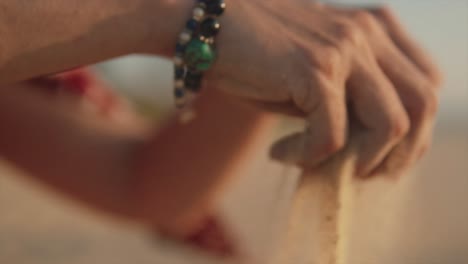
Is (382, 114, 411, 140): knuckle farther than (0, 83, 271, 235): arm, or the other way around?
(0, 83, 271, 235): arm

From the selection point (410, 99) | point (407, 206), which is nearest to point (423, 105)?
point (410, 99)

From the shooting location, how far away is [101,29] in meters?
0.46

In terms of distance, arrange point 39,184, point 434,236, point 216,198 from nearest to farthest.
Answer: point 434,236
point 216,198
point 39,184

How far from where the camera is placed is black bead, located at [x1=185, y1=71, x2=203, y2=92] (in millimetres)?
497

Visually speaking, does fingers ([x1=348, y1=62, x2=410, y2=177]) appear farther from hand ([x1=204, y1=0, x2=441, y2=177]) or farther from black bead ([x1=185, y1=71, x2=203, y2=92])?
black bead ([x1=185, y1=71, x2=203, y2=92])

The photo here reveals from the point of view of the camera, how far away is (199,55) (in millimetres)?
474

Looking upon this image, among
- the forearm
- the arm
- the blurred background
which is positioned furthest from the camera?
the arm

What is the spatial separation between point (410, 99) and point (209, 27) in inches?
6.1

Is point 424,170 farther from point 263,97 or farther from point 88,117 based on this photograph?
point 88,117

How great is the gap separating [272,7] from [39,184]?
681 millimetres

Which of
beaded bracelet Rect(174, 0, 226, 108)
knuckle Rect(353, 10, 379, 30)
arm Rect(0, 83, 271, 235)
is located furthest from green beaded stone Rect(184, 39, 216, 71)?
arm Rect(0, 83, 271, 235)

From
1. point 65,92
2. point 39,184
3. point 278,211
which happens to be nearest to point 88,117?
point 65,92

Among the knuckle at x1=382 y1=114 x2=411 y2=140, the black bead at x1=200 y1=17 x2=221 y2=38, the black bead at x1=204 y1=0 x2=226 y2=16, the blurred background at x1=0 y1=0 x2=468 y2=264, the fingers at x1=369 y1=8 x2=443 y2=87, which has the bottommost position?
the blurred background at x1=0 y1=0 x2=468 y2=264

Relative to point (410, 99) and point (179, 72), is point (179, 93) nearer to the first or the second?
point (179, 72)
